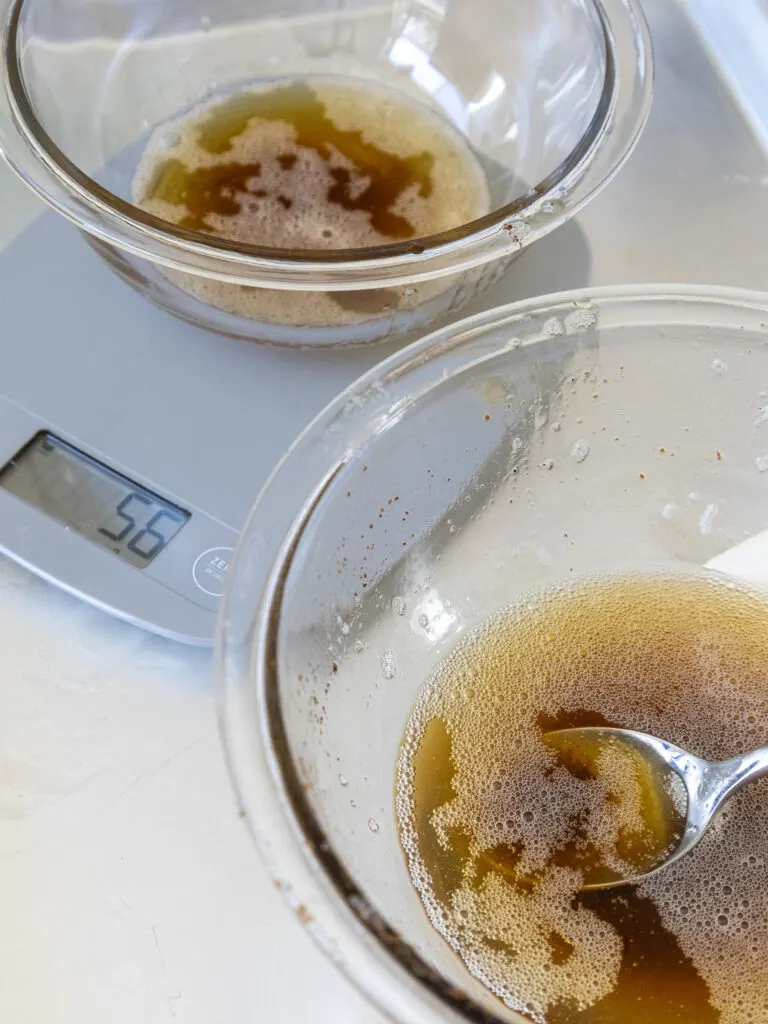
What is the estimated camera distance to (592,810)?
611 mm

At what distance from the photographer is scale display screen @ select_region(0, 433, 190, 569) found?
0.72 metres

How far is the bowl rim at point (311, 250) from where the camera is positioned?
2.19ft

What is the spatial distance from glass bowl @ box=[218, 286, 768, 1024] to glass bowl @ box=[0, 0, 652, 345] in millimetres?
104

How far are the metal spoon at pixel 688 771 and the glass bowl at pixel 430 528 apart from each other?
119 mm

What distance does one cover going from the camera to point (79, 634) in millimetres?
714

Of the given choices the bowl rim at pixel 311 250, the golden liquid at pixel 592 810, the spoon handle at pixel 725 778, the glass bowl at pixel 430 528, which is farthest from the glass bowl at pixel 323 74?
the spoon handle at pixel 725 778

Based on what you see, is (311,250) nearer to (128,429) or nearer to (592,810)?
(128,429)

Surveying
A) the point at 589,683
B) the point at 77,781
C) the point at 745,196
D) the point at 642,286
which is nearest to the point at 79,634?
the point at 77,781

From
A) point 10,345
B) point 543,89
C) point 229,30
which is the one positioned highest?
point 543,89

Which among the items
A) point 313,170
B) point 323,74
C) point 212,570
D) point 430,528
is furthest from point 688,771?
point 323,74

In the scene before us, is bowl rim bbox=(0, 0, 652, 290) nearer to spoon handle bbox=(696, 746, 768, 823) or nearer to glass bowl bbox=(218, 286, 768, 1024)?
glass bowl bbox=(218, 286, 768, 1024)

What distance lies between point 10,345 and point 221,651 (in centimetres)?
42

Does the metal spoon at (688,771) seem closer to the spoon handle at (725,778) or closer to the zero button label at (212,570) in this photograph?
the spoon handle at (725,778)

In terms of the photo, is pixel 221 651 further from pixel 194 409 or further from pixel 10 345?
pixel 10 345
